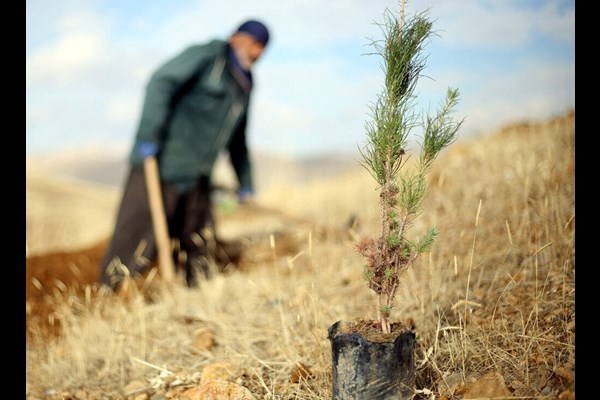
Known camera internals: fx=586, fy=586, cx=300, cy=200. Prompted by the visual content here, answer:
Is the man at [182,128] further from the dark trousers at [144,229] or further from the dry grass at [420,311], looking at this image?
the dry grass at [420,311]

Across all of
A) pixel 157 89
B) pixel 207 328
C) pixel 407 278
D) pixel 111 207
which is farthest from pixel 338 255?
pixel 111 207

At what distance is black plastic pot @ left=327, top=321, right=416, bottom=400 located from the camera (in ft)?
6.56

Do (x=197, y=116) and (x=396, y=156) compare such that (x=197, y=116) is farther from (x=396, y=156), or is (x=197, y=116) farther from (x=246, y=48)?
(x=396, y=156)

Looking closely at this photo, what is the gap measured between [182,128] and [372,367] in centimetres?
331

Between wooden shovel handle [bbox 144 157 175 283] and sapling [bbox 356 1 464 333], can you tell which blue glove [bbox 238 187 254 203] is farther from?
sapling [bbox 356 1 464 333]

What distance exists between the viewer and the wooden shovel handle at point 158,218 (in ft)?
15.1

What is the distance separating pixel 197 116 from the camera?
192 inches

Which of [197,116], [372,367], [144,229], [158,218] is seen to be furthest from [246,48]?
[372,367]

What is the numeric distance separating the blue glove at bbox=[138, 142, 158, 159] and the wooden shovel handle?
0.10 feet

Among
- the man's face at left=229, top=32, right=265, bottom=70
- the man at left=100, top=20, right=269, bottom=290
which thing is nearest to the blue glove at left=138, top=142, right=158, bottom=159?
the man at left=100, top=20, right=269, bottom=290

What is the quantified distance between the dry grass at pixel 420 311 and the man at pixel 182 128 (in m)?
0.42

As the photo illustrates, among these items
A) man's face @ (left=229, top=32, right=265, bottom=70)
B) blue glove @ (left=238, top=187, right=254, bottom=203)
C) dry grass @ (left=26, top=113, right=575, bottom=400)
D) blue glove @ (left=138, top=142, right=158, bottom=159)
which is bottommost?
dry grass @ (left=26, top=113, right=575, bottom=400)
